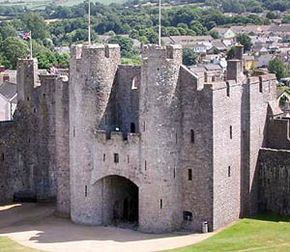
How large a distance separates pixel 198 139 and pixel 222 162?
2.14 metres

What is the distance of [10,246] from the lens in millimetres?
53281

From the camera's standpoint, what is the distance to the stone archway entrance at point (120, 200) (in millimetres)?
58125

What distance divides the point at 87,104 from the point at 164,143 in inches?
233

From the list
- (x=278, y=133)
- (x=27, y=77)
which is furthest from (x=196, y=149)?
(x=27, y=77)

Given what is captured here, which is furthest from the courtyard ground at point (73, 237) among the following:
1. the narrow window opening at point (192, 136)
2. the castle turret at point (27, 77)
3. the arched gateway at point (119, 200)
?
the castle turret at point (27, 77)

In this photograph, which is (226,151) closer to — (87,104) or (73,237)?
(87,104)

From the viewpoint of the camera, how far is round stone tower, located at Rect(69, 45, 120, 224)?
57625mm

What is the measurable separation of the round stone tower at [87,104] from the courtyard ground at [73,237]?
179 cm

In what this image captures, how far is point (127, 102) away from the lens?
58.9m

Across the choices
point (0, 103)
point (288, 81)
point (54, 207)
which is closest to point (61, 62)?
point (288, 81)

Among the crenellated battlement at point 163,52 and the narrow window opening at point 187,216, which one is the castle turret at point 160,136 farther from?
the narrow window opening at point 187,216

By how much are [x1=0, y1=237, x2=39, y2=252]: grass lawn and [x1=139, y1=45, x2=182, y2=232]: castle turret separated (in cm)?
767

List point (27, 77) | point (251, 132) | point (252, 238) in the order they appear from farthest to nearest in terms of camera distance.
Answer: point (27, 77)
point (251, 132)
point (252, 238)

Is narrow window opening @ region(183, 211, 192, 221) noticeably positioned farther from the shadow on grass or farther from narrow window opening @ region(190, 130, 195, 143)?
the shadow on grass
